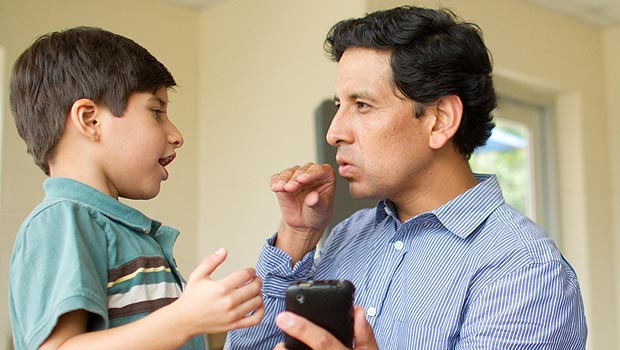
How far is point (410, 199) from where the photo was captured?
1.38 meters

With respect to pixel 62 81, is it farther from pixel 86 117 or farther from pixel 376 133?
pixel 376 133

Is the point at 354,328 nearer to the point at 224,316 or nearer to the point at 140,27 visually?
the point at 224,316

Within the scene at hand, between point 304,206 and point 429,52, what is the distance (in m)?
0.37

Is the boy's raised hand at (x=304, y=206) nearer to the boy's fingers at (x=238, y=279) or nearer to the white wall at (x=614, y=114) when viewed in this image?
the boy's fingers at (x=238, y=279)

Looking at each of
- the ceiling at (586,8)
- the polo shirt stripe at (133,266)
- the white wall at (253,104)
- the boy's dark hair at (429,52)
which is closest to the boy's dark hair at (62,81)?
the polo shirt stripe at (133,266)

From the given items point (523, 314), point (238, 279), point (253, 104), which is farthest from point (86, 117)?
point (253, 104)

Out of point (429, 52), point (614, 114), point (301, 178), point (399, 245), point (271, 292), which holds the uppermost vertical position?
point (429, 52)

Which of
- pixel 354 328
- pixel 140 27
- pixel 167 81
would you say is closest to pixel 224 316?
pixel 354 328

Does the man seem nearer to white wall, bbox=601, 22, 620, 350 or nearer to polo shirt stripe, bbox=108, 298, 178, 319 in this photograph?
polo shirt stripe, bbox=108, 298, 178, 319

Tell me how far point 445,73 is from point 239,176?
6.74 feet

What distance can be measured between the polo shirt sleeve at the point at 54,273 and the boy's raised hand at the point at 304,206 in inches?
17.2

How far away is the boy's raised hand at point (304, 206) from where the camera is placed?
135 centimetres

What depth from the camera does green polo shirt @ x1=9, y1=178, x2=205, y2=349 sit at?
0.92m

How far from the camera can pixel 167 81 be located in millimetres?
1233
